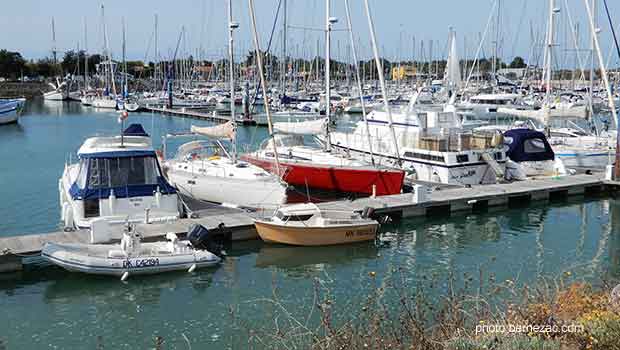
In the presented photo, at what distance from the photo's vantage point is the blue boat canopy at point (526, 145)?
28938mm

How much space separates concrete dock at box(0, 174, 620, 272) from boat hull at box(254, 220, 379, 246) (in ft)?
2.75

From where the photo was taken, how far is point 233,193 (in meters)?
23.1

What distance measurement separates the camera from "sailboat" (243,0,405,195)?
24.5 meters

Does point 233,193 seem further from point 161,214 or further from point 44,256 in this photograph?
point 44,256

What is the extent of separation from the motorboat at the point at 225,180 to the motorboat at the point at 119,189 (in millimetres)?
3449

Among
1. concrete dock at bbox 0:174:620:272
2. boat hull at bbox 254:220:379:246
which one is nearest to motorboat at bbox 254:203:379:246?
boat hull at bbox 254:220:379:246

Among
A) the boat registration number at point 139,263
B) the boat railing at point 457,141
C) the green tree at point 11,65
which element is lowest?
the boat registration number at point 139,263

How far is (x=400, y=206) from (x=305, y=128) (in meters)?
7.66

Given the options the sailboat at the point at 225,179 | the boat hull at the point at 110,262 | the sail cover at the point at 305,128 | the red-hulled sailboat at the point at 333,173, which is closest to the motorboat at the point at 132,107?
the sail cover at the point at 305,128

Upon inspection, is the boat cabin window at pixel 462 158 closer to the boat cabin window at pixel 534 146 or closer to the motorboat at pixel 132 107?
the boat cabin window at pixel 534 146

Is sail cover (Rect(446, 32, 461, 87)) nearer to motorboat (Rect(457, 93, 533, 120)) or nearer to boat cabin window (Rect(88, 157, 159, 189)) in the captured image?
motorboat (Rect(457, 93, 533, 120))

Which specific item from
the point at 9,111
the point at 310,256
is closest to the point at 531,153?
the point at 310,256

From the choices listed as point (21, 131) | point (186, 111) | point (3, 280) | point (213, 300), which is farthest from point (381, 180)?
point (186, 111)

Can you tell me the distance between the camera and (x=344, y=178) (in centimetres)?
2508
